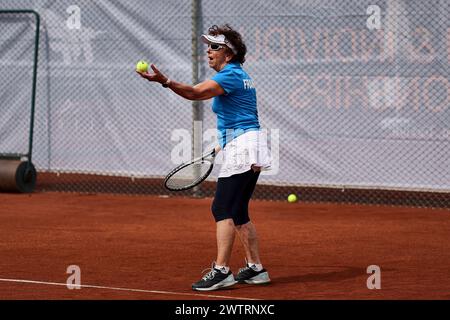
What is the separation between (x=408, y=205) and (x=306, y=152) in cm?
147

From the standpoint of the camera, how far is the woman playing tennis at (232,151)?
8156 millimetres

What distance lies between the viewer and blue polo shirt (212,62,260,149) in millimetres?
8164

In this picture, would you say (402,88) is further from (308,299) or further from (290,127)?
(308,299)

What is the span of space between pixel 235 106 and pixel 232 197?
690 millimetres

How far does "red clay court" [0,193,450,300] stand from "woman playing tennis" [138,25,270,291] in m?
0.18

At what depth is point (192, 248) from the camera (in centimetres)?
1028

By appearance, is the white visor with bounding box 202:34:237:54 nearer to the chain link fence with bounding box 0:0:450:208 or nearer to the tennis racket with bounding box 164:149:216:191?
the tennis racket with bounding box 164:149:216:191

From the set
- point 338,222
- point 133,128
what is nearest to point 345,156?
point 338,222

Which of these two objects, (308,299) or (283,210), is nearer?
(308,299)

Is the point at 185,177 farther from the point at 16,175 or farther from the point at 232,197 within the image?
the point at 16,175

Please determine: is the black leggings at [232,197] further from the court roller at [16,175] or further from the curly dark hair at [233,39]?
the court roller at [16,175]

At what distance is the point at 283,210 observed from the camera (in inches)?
523

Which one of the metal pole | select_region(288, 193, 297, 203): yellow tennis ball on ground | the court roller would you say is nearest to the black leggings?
select_region(288, 193, 297, 203): yellow tennis ball on ground

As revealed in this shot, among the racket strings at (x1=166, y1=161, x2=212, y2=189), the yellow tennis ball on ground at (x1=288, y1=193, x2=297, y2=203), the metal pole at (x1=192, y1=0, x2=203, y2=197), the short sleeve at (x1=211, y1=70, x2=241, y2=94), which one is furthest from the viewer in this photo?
the metal pole at (x1=192, y1=0, x2=203, y2=197)
